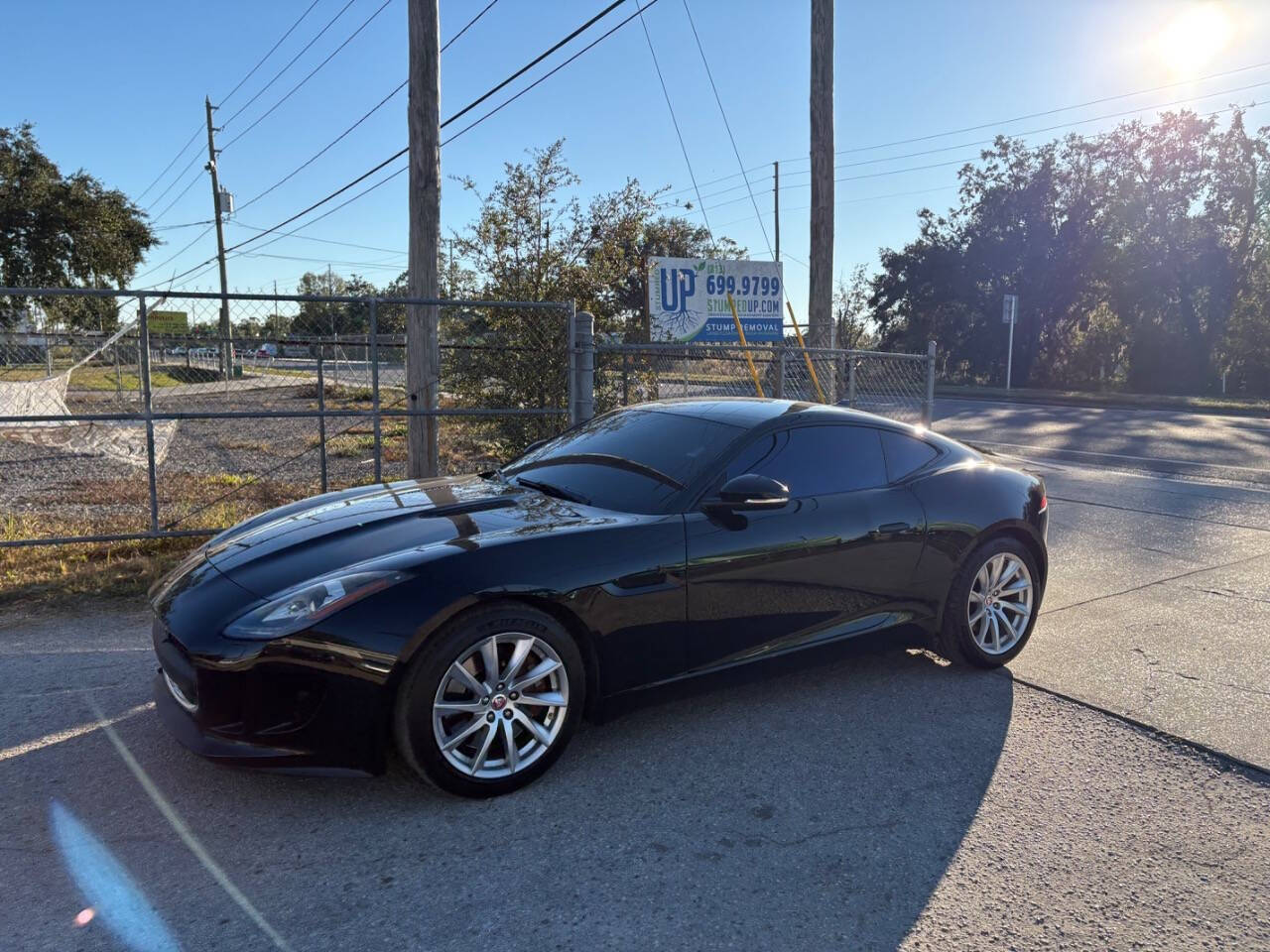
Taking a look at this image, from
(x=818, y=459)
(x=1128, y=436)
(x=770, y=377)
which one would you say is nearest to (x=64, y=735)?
(x=818, y=459)

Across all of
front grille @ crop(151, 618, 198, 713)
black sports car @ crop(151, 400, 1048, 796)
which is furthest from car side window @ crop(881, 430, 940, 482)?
front grille @ crop(151, 618, 198, 713)

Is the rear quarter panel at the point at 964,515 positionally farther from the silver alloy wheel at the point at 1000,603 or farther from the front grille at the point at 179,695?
the front grille at the point at 179,695

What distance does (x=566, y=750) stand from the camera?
3625 mm

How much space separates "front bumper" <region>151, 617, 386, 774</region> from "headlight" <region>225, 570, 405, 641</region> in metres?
0.06

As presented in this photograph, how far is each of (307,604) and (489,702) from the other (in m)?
0.73

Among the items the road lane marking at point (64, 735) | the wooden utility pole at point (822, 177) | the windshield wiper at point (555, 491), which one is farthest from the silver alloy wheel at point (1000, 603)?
the wooden utility pole at point (822, 177)

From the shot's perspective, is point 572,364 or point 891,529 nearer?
point 891,529

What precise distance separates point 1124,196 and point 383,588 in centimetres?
3759

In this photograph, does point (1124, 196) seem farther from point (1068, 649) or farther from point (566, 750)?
point (566, 750)

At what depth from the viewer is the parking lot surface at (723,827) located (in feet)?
8.34

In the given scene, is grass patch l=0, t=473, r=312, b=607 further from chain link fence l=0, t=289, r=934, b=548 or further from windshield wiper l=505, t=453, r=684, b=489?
windshield wiper l=505, t=453, r=684, b=489

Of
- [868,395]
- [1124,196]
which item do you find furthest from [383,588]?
[1124,196]

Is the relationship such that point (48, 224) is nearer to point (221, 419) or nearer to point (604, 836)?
point (221, 419)

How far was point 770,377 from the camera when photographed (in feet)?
35.1
